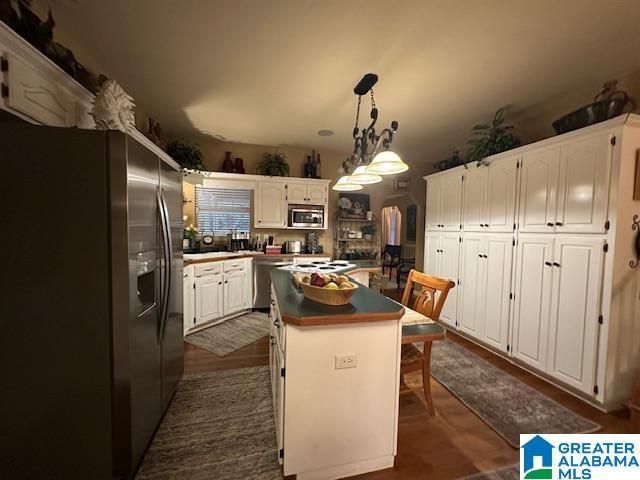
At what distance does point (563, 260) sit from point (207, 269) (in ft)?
12.3

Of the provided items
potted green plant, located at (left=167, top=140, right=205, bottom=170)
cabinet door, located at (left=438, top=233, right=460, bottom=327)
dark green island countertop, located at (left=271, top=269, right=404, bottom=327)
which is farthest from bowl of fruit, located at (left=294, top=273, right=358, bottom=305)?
potted green plant, located at (left=167, top=140, right=205, bottom=170)

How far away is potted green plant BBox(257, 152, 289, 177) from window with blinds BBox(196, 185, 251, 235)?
1.56ft

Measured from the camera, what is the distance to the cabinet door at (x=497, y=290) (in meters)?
2.78

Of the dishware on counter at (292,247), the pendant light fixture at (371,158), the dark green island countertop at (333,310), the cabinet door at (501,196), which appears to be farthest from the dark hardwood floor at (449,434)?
the dishware on counter at (292,247)

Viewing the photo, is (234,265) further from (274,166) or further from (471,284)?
(471,284)

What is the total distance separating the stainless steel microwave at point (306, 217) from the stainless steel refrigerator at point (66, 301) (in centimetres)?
323

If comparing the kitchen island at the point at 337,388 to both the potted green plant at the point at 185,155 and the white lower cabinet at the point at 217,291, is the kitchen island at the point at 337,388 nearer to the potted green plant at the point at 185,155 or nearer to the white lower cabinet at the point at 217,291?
the white lower cabinet at the point at 217,291

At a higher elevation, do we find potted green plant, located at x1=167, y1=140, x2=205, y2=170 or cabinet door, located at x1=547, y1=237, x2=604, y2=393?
potted green plant, located at x1=167, y1=140, x2=205, y2=170

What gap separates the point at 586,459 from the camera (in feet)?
3.96

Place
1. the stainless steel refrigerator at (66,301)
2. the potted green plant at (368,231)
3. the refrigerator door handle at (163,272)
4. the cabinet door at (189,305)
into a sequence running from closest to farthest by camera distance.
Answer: the stainless steel refrigerator at (66,301)
the refrigerator door handle at (163,272)
the cabinet door at (189,305)
the potted green plant at (368,231)

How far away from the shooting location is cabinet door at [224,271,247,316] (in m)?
3.68

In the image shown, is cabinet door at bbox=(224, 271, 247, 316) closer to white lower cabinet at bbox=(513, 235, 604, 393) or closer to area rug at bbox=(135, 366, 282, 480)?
area rug at bbox=(135, 366, 282, 480)

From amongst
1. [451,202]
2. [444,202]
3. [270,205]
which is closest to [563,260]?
[451,202]

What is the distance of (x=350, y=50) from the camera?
6.48ft
